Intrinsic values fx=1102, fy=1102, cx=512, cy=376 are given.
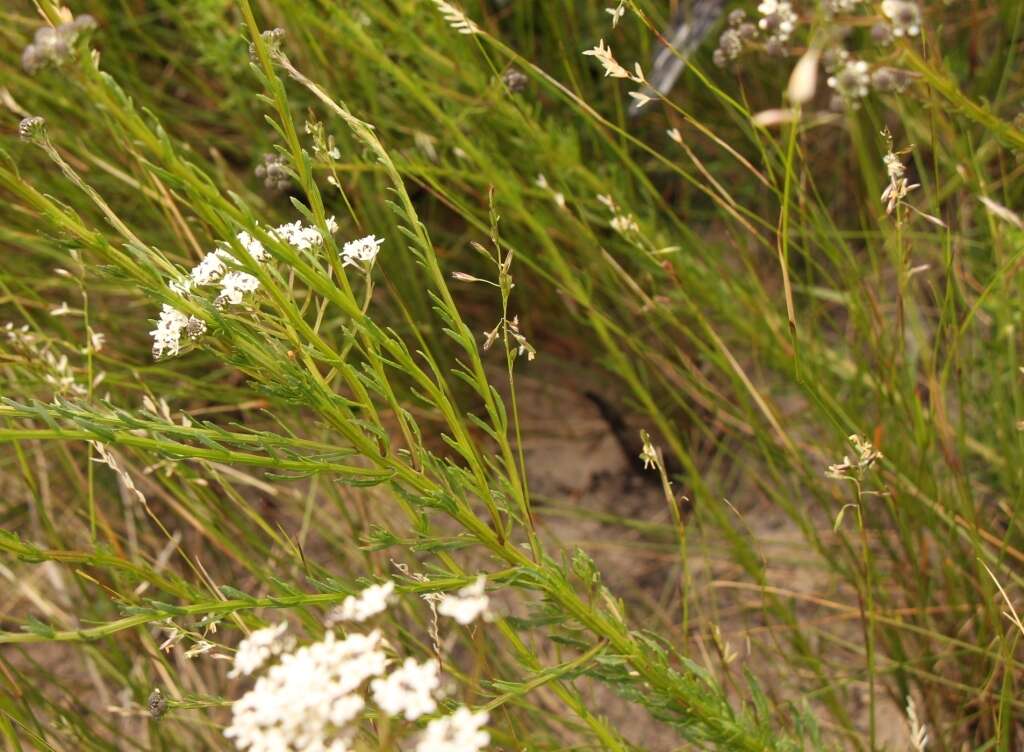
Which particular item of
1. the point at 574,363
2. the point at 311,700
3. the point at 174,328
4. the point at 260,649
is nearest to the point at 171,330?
the point at 174,328

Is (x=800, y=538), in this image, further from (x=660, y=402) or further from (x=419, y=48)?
(x=419, y=48)

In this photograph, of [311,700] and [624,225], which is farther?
[624,225]

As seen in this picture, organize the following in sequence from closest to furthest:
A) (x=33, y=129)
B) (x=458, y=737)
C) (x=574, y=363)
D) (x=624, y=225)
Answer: (x=458, y=737) < (x=33, y=129) < (x=624, y=225) < (x=574, y=363)

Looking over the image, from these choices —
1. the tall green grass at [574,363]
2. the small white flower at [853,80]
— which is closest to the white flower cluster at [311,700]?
the tall green grass at [574,363]

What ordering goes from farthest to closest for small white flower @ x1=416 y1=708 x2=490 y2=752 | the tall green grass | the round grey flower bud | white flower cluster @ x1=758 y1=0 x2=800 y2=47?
the tall green grass < white flower cluster @ x1=758 y1=0 x2=800 y2=47 < the round grey flower bud < small white flower @ x1=416 y1=708 x2=490 y2=752

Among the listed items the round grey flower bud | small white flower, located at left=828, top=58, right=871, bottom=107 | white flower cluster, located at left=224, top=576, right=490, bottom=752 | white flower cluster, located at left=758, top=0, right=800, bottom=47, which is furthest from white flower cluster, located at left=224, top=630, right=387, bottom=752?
white flower cluster, located at left=758, top=0, right=800, bottom=47

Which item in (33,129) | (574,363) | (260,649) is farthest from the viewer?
(574,363)

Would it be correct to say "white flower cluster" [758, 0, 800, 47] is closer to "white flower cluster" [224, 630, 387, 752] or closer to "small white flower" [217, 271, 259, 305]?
"small white flower" [217, 271, 259, 305]

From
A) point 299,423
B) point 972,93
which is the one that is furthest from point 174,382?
point 972,93

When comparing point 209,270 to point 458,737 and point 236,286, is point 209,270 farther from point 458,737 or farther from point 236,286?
point 458,737
